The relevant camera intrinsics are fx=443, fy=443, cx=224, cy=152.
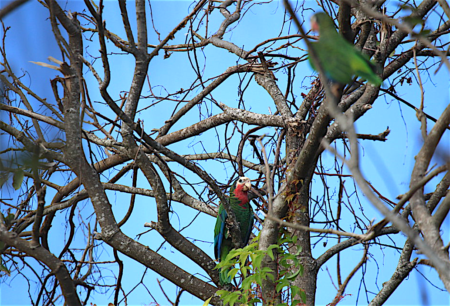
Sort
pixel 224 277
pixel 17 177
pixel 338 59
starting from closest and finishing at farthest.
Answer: pixel 338 59 → pixel 17 177 → pixel 224 277

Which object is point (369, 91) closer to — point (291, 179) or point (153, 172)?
point (291, 179)

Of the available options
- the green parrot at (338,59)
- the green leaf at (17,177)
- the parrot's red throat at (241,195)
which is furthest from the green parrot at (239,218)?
the green parrot at (338,59)

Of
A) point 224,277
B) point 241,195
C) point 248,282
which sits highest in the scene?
point 241,195

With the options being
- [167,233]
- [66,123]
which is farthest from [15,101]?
[167,233]

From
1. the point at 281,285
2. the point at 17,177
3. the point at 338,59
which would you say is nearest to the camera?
the point at 338,59

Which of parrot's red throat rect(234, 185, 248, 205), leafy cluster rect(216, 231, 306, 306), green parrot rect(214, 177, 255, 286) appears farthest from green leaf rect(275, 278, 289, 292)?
parrot's red throat rect(234, 185, 248, 205)

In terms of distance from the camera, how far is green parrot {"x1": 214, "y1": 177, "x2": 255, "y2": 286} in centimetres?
326

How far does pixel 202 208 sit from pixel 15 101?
1529 mm

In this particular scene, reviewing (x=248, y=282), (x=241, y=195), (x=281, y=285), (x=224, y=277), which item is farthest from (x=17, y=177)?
(x=241, y=195)

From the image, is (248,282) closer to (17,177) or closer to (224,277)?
(224,277)

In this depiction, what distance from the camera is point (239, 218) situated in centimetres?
355

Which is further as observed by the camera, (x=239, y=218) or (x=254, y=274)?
(x=239, y=218)

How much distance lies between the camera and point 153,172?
2607 millimetres

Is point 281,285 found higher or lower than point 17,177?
lower
